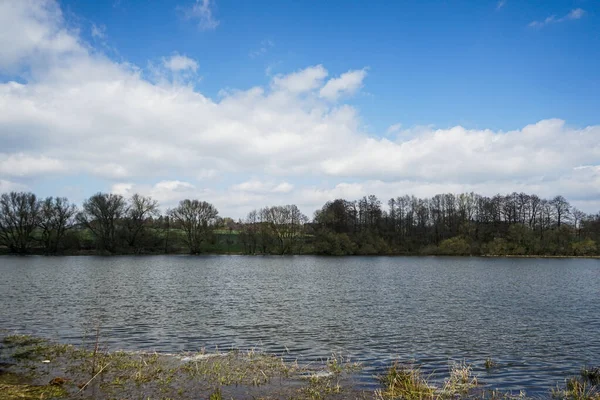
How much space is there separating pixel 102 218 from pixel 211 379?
115423 mm

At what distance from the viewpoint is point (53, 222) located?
113375mm

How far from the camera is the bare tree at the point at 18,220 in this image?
10800cm

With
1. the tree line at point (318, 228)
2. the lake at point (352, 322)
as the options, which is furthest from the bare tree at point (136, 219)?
the lake at point (352, 322)

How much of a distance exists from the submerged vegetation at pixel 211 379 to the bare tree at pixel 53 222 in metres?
110

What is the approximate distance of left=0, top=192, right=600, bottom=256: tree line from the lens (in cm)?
11256

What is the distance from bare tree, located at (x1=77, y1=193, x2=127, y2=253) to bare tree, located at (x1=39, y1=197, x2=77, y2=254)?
3401 mm

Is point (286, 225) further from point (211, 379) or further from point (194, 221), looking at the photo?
point (211, 379)

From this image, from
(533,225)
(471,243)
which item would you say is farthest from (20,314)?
(533,225)

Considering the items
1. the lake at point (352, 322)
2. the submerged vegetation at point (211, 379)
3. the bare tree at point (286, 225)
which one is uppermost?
the bare tree at point (286, 225)

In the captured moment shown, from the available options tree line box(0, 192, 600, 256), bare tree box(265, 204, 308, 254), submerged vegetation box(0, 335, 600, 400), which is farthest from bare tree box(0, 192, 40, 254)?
submerged vegetation box(0, 335, 600, 400)

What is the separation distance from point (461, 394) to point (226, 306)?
2077 centimetres

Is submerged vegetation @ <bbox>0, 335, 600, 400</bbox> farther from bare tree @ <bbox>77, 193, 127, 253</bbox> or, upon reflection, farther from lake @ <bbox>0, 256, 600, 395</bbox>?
bare tree @ <bbox>77, 193, 127, 253</bbox>

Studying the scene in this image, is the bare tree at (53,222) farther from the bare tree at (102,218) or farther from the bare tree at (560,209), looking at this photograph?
the bare tree at (560,209)

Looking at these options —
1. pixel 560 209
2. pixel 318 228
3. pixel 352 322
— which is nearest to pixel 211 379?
pixel 352 322
